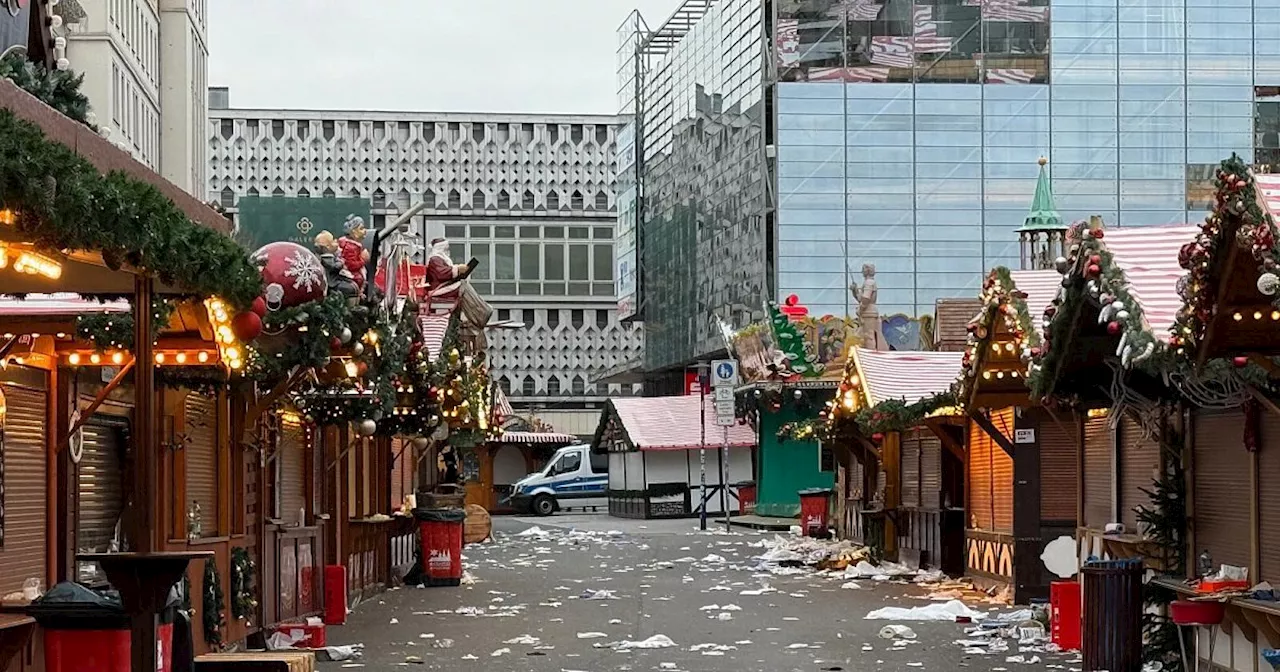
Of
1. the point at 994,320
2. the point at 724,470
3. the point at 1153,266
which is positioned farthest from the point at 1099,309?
the point at 724,470

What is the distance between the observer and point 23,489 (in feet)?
39.2

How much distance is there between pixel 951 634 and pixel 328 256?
7.33 meters

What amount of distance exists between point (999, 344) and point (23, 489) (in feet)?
37.0

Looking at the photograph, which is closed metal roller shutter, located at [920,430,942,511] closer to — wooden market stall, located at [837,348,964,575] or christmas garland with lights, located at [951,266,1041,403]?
wooden market stall, located at [837,348,964,575]

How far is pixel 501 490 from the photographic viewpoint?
75.2 m

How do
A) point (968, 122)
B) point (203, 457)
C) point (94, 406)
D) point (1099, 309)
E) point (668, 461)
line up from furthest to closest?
point (968, 122)
point (668, 461)
point (203, 457)
point (1099, 309)
point (94, 406)

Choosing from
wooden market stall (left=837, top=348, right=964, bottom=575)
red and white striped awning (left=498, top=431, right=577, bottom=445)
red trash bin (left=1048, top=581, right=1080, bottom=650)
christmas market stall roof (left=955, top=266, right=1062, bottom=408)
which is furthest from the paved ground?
red and white striped awning (left=498, top=431, right=577, bottom=445)

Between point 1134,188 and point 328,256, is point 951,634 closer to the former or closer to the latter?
point 328,256

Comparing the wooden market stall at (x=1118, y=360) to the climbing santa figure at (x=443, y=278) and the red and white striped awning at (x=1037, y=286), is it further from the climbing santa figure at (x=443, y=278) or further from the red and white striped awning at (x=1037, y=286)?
the climbing santa figure at (x=443, y=278)

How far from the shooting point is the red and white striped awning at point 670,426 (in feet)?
194

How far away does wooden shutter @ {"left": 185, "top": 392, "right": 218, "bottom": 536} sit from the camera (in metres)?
15.7

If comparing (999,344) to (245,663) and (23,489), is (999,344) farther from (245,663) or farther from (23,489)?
(23,489)

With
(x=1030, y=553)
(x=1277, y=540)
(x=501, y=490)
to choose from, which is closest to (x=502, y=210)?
(x=501, y=490)

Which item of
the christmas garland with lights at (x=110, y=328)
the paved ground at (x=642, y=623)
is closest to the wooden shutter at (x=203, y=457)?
the paved ground at (x=642, y=623)
